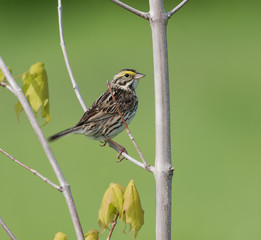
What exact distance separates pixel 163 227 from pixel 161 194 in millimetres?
67

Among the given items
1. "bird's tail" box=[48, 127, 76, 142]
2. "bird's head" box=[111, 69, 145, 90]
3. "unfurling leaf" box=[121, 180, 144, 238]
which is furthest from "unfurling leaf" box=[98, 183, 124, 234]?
"bird's head" box=[111, 69, 145, 90]

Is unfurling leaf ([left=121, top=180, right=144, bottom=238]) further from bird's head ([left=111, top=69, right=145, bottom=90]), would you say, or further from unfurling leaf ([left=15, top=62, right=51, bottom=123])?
bird's head ([left=111, top=69, right=145, bottom=90])

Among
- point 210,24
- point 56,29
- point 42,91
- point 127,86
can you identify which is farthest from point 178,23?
point 42,91

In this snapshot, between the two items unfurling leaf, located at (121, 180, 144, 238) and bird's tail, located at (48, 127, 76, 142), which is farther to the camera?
bird's tail, located at (48, 127, 76, 142)

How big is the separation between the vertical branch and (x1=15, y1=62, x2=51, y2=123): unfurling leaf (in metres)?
0.39

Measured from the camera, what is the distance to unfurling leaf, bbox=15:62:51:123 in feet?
4.89

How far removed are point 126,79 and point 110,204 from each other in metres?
1.65

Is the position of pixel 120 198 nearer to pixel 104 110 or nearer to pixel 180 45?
pixel 104 110

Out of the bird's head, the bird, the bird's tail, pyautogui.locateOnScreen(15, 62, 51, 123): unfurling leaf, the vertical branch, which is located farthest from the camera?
the bird's head

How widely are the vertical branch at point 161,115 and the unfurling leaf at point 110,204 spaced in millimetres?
99

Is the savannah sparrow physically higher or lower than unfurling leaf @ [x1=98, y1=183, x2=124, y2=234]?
higher

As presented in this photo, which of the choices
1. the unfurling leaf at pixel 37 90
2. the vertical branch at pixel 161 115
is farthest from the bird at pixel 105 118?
the vertical branch at pixel 161 115

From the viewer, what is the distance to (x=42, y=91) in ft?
4.90

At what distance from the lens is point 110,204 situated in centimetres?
127
